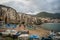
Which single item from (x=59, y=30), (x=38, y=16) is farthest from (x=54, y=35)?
(x=38, y=16)

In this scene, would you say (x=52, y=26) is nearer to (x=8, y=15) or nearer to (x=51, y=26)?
(x=51, y=26)

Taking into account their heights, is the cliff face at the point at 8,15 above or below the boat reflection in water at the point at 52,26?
above

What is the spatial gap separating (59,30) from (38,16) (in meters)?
0.50

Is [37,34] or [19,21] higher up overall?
[19,21]

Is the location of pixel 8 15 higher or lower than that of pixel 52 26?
higher

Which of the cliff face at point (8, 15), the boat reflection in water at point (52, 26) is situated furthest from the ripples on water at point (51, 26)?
the cliff face at point (8, 15)

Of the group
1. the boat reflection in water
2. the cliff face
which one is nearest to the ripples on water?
the boat reflection in water

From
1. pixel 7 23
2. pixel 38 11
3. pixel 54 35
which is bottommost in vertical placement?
pixel 54 35

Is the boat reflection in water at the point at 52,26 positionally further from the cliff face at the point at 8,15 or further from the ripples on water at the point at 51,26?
the cliff face at the point at 8,15

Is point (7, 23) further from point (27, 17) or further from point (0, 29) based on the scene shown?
point (27, 17)

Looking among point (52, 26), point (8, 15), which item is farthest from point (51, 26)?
point (8, 15)

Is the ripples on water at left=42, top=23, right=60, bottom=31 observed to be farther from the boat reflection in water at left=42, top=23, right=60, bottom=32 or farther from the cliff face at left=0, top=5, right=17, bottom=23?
the cliff face at left=0, top=5, right=17, bottom=23

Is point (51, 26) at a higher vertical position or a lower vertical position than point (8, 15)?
lower

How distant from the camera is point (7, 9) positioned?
3188 mm
